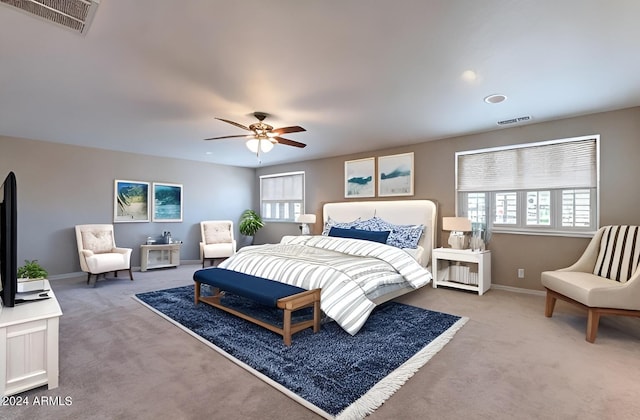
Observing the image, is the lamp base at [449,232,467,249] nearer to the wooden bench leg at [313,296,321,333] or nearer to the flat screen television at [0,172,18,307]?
the wooden bench leg at [313,296,321,333]

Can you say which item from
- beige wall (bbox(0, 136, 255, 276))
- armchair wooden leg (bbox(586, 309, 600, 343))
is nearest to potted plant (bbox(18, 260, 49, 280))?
beige wall (bbox(0, 136, 255, 276))

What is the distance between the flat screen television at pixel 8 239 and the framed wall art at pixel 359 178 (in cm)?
497

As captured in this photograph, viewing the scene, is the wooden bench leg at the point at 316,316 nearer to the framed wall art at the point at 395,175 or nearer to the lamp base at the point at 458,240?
the lamp base at the point at 458,240

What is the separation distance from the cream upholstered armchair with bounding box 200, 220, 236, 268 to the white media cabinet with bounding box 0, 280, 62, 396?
4.32 metres

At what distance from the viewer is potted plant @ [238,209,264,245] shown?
25.2 feet

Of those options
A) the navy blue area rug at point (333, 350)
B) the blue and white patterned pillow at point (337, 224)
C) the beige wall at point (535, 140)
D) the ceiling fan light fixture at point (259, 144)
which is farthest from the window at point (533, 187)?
the ceiling fan light fixture at point (259, 144)

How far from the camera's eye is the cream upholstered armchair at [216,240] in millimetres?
6422

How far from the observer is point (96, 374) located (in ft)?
7.16

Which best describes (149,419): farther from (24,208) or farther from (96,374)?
(24,208)

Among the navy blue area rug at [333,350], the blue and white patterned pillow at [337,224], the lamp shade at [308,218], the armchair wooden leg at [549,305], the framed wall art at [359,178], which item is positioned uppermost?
the framed wall art at [359,178]

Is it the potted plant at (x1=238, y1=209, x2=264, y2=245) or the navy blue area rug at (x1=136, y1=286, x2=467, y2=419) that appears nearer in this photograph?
the navy blue area rug at (x1=136, y1=286, x2=467, y2=419)

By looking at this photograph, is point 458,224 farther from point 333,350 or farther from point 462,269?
point 333,350

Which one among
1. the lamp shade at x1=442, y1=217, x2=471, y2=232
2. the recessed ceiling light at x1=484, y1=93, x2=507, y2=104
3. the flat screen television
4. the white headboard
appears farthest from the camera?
the white headboard

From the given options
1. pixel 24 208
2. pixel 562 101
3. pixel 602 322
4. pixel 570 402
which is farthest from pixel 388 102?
pixel 24 208
